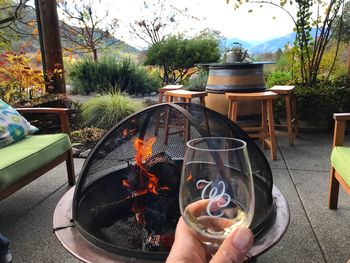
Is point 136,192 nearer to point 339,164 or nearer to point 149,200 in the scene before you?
point 149,200

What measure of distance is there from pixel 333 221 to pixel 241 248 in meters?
1.65

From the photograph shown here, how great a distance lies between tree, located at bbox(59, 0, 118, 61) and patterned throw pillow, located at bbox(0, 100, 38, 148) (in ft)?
19.4

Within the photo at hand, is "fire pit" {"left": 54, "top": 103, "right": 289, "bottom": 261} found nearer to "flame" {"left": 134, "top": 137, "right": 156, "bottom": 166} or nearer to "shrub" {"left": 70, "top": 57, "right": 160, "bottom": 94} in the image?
"flame" {"left": 134, "top": 137, "right": 156, "bottom": 166}

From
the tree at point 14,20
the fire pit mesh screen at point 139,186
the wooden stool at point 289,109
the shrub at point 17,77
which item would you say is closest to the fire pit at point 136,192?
the fire pit mesh screen at point 139,186

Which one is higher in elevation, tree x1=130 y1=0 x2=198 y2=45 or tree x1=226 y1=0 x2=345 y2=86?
tree x1=130 y1=0 x2=198 y2=45

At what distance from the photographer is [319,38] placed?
4.00m

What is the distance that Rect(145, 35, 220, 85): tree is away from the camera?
18.4 ft

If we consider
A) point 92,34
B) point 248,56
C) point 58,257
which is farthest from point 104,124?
point 92,34

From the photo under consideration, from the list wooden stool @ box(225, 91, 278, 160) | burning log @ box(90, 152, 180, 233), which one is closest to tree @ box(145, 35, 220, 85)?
wooden stool @ box(225, 91, 278, 160)

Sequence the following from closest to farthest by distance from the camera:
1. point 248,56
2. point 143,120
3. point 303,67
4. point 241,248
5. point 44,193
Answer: point 241,248
point 143,120
point 44,193
point 248,56
point 303,67

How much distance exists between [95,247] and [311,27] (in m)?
4.12

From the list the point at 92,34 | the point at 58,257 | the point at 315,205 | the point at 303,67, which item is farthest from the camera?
the point at 92,34

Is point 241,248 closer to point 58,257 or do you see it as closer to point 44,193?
point 58,257

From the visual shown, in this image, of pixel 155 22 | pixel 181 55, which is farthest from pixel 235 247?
pixel 155 22
